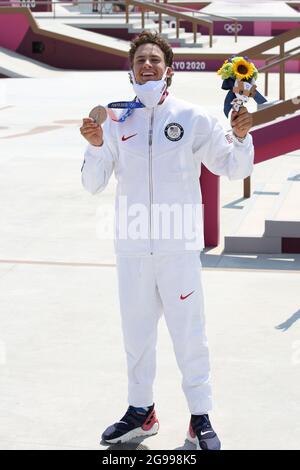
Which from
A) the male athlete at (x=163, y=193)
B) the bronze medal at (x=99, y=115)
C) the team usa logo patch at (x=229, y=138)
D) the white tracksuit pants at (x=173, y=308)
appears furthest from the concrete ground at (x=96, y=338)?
the bronze medal at (x=99, y=115)

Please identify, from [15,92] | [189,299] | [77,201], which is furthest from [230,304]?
[15,92]

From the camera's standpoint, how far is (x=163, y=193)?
5.07 meters

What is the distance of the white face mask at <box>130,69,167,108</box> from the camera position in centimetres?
504

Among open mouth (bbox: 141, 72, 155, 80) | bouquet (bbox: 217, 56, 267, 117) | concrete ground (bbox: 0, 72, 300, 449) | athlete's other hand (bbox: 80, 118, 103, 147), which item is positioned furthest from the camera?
concrete ground (bbox: 0, 72, 300, 449)

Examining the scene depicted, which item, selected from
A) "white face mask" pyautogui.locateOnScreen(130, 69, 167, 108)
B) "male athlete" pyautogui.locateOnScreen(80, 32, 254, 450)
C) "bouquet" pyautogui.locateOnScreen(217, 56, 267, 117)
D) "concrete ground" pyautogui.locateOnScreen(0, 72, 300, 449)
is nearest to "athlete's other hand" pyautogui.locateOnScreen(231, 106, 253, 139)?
"male athlete" pyautogui.locateOnScreen(80, 32, 254, 450)

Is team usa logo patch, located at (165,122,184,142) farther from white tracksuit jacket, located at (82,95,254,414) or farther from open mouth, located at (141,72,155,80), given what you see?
open mouth, located at (141,72,155,80)

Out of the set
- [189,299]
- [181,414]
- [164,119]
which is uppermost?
[164,119]

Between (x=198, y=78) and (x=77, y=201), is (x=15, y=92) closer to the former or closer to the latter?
(x=198, y=78)

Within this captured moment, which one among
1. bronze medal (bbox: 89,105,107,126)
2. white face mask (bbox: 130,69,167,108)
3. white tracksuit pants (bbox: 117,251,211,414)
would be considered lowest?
white tracksuit pants (bbox: 117,251,211,414)

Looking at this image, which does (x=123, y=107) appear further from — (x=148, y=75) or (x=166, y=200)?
(x=166, y=200)

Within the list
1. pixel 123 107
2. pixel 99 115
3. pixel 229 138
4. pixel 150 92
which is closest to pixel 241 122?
pixel 229 138

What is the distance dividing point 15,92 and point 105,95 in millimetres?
2427

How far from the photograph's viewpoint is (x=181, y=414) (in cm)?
570

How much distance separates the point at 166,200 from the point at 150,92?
534 mm
